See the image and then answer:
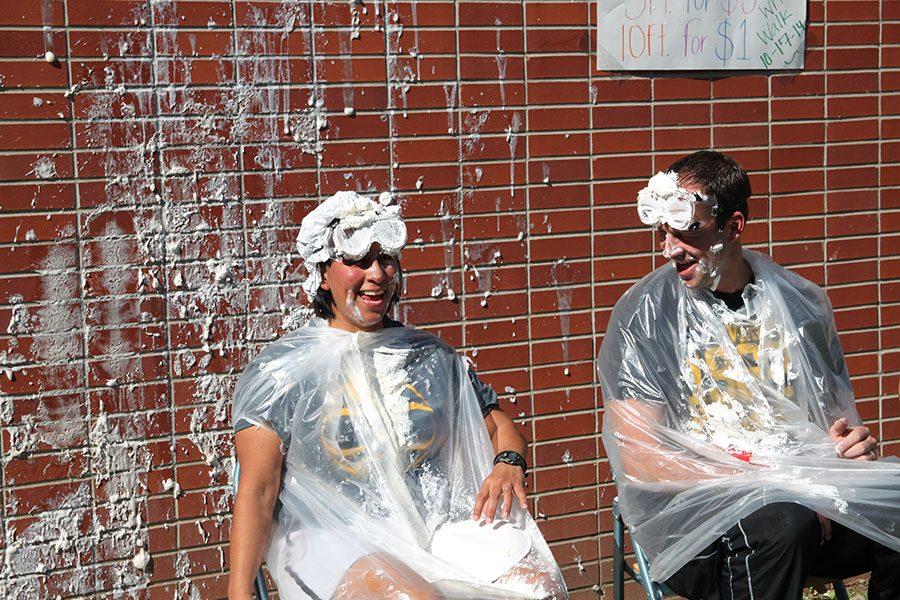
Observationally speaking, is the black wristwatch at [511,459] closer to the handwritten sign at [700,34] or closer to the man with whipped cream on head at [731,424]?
the man with whipped cream on head at [731,424]

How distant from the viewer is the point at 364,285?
305 cm

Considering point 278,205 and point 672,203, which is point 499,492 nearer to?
point 672,203

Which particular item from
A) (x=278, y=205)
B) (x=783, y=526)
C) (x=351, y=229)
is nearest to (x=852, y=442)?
(x=783, y=526)

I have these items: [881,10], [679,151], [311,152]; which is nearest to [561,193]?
[679,151]

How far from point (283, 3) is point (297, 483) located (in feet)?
5.66

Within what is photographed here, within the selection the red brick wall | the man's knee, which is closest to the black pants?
the man's knee

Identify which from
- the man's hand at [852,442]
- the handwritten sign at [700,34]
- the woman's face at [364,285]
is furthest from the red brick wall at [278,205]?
the man's hand at [852,442]

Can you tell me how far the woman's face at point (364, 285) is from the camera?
3037 mm

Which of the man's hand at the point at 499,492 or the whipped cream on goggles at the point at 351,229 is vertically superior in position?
the whipped cream on goggles at the point at 351,229

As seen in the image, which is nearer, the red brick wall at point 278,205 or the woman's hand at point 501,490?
the woman's hand at point 501,490

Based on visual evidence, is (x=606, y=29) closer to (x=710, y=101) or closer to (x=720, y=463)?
(x=710, y=101)

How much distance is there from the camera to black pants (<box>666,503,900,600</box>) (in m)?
2.91

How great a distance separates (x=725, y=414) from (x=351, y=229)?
48.9 inches

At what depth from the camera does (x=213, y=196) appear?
373cm
